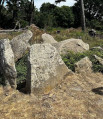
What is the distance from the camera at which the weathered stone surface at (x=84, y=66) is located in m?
5.17

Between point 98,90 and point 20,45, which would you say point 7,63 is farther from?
point 98,90

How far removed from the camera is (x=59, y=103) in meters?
3.58

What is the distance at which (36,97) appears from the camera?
A: 3.78 meters

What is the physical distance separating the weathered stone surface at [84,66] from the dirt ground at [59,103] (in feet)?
2.53

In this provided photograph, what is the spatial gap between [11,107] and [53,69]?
4.09ft

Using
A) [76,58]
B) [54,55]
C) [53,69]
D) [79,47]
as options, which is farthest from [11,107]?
[79,47]

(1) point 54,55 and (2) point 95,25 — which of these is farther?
(2) point 95,25

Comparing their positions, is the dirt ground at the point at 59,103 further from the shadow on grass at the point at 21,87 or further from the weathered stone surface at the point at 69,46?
the weathered stone surface at the point at 69,46

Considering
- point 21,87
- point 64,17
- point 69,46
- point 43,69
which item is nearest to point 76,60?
point 69,46

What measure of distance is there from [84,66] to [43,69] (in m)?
1.69

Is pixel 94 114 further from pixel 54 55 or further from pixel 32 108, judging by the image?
pixel 54 55

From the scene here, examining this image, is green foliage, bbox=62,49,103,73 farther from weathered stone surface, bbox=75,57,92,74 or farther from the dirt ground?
the dirt ground

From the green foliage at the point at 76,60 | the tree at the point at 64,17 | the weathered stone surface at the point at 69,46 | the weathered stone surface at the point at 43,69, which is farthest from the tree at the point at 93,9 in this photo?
the weathered stone surface at the point at 43,69

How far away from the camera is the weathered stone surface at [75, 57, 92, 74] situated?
17.0ft
